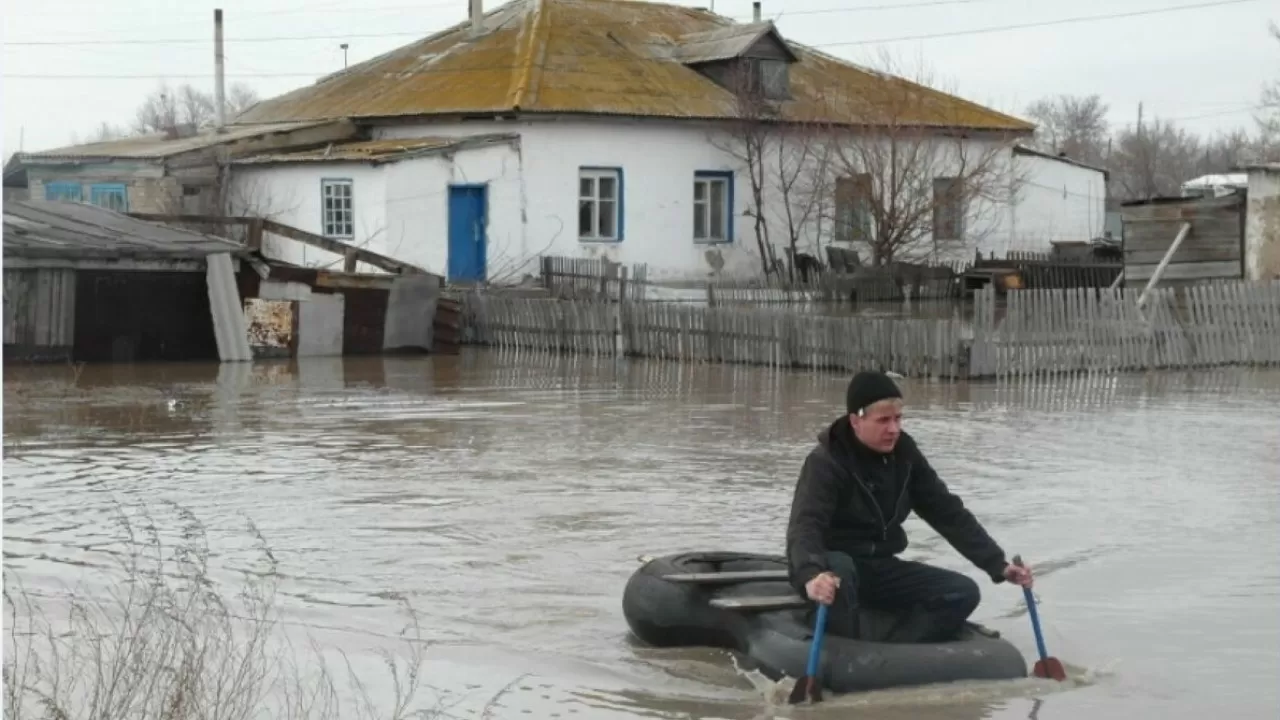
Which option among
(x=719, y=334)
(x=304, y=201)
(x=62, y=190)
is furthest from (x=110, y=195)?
(x=719, y=334)

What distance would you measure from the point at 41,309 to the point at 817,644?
18.5 m

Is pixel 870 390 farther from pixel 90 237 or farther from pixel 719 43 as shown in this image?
pixel 719 43

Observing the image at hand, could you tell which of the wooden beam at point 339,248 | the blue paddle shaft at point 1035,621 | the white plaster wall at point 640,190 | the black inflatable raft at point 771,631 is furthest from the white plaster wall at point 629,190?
the blue paddle shaft at point 1035,621

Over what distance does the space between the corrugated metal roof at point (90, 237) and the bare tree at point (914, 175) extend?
16.1m

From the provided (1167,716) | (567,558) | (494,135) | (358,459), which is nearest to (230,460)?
(358,459)

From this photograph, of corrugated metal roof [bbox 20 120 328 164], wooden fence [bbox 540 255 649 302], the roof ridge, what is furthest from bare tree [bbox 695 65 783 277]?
corrugated metal roof [bbox 20 120 328 164]

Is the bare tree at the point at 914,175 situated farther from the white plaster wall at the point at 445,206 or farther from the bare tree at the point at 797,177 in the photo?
the white plaster wall at the point at 445,206

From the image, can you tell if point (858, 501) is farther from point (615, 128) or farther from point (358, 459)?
point (615, 128)

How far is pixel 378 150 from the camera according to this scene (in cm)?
3347

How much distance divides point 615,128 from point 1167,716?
28.4m

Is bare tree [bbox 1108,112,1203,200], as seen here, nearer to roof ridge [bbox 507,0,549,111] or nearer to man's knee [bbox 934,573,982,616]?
roof ridge [bbox 507,0,549,111]

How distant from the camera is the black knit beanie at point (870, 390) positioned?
24.8ft

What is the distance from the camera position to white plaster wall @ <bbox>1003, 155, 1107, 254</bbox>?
137 feet

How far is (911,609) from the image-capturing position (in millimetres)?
8062
